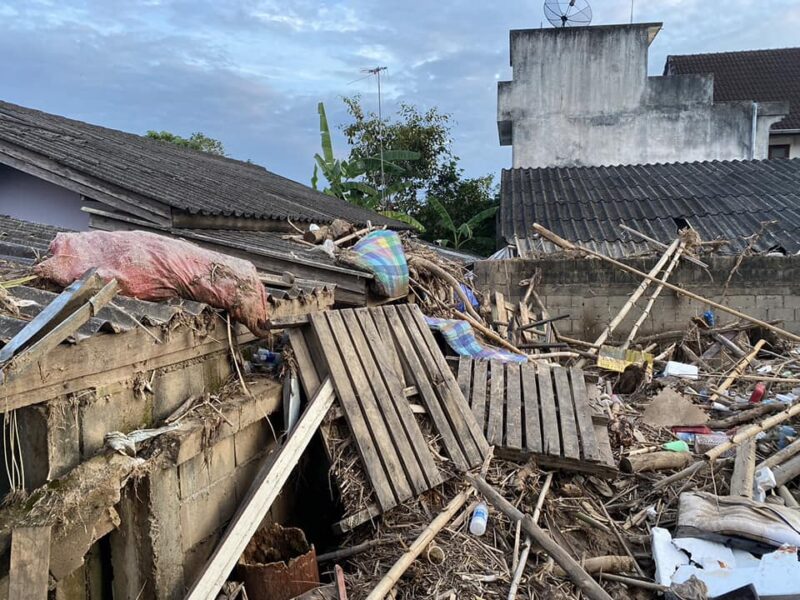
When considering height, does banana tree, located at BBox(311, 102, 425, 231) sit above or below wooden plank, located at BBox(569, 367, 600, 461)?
above

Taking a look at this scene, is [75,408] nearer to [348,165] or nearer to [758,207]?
[758,207]

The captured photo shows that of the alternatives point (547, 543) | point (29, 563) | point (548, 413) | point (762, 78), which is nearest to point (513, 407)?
point (548, 413)

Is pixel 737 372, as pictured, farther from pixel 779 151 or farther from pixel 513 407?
pixel 779 151

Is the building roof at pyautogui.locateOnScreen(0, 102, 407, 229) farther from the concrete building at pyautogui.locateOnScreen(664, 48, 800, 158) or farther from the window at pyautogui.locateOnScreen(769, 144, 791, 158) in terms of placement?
the window at pyautogui.locateOnScreen(769, 144, 791, 158)

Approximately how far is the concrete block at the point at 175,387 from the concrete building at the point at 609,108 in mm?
14908

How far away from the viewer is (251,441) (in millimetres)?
Result: 4051

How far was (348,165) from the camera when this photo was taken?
17.9m

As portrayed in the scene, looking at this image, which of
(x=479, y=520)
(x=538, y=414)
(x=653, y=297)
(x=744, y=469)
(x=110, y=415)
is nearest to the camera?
(x=110, y=415)

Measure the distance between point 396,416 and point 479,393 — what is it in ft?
4.02

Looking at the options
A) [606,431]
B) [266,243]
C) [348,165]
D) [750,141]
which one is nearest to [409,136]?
[348,165]

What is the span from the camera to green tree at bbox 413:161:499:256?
19.3 m

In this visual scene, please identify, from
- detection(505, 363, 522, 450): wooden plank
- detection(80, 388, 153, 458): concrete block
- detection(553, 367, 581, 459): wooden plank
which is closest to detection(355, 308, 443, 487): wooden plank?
detection(505, 363, 522, 450): wooden plank

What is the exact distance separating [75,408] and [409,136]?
20.5 metres

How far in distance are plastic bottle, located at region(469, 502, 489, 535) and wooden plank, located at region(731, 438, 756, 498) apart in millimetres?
2158
